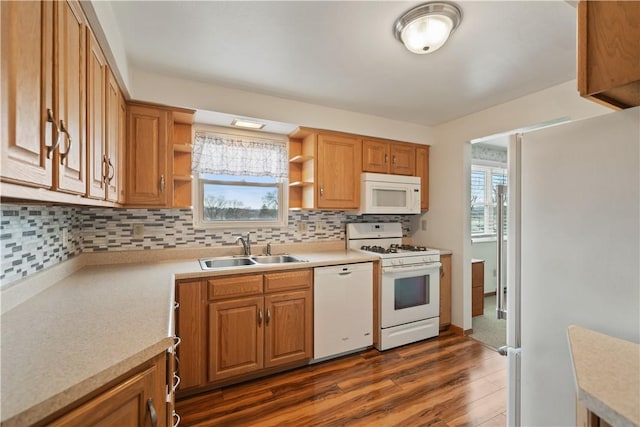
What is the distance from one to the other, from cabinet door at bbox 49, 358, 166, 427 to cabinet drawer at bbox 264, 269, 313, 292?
120cm

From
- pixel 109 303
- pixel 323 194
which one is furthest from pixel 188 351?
pixel 323 194

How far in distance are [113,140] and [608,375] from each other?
234 centimetres

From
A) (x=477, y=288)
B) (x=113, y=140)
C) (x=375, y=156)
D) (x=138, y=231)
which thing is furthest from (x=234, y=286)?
(x=477, y=288)

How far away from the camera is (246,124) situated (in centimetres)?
255

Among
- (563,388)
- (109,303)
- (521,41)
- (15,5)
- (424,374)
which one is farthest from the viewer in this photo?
(424,374)

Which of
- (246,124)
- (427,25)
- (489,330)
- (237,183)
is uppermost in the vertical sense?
(427,25)

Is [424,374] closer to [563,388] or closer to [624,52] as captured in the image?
[563,388]

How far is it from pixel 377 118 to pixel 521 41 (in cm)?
154

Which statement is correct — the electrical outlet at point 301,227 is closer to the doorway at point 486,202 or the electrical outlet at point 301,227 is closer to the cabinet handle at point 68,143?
the cabinet handle at point 68,143

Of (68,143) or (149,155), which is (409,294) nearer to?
(149,155)

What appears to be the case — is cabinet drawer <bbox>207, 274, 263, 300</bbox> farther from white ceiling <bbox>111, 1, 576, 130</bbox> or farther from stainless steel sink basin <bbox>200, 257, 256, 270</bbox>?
white ceiling <bbox>111, 1, 576, 130</bbox>

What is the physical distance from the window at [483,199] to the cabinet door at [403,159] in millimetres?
1721

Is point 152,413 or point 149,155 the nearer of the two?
point 152,413

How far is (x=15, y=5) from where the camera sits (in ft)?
2.19
